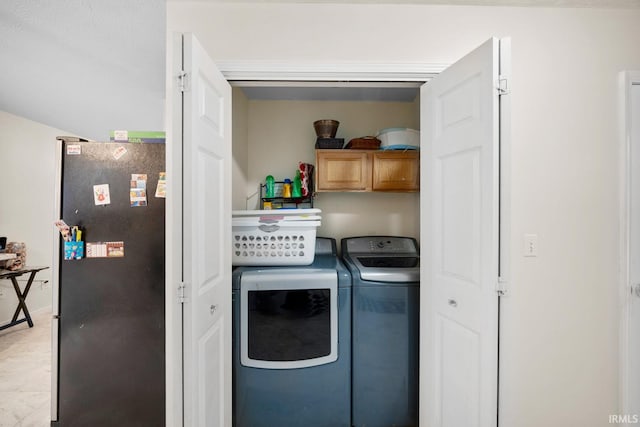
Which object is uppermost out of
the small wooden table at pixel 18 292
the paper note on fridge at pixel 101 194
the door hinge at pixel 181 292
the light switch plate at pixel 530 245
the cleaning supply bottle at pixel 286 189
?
the cleaning supply bottle at pixel 286 189

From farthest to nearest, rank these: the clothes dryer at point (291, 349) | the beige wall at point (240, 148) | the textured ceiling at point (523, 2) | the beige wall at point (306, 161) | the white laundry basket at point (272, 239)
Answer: the beige wall at point (306, 161) < the beige wall at point (240, 148) < the white laundry basket at point (272, 239) < the clothes dryer at point (291, 349) < the textured ceiling at point (523, 2)

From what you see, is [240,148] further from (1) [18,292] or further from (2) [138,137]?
(1) [18,292]

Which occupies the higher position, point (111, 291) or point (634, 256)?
point (634, 256)

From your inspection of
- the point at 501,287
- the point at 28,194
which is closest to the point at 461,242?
the point at 501,287

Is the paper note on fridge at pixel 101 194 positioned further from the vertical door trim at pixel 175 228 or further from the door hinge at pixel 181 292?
the door hinge at pixel 181 292

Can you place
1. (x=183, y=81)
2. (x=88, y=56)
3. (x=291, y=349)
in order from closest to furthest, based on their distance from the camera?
(x=183, y=81) → (x=291, y=349) → (x=88, y=56)

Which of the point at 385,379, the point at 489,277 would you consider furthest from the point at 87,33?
the point at 385,379

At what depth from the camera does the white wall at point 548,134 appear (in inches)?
58.4

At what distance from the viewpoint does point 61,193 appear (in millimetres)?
1592

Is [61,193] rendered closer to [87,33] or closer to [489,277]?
[87,33]

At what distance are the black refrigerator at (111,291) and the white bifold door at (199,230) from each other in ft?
1.50

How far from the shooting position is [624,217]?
149cm

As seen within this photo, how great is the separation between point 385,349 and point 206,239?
122cm

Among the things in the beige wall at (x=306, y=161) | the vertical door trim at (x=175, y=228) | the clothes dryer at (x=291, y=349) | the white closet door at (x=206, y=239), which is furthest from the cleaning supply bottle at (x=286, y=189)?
the vertical door trim at (x=175, y=228)
